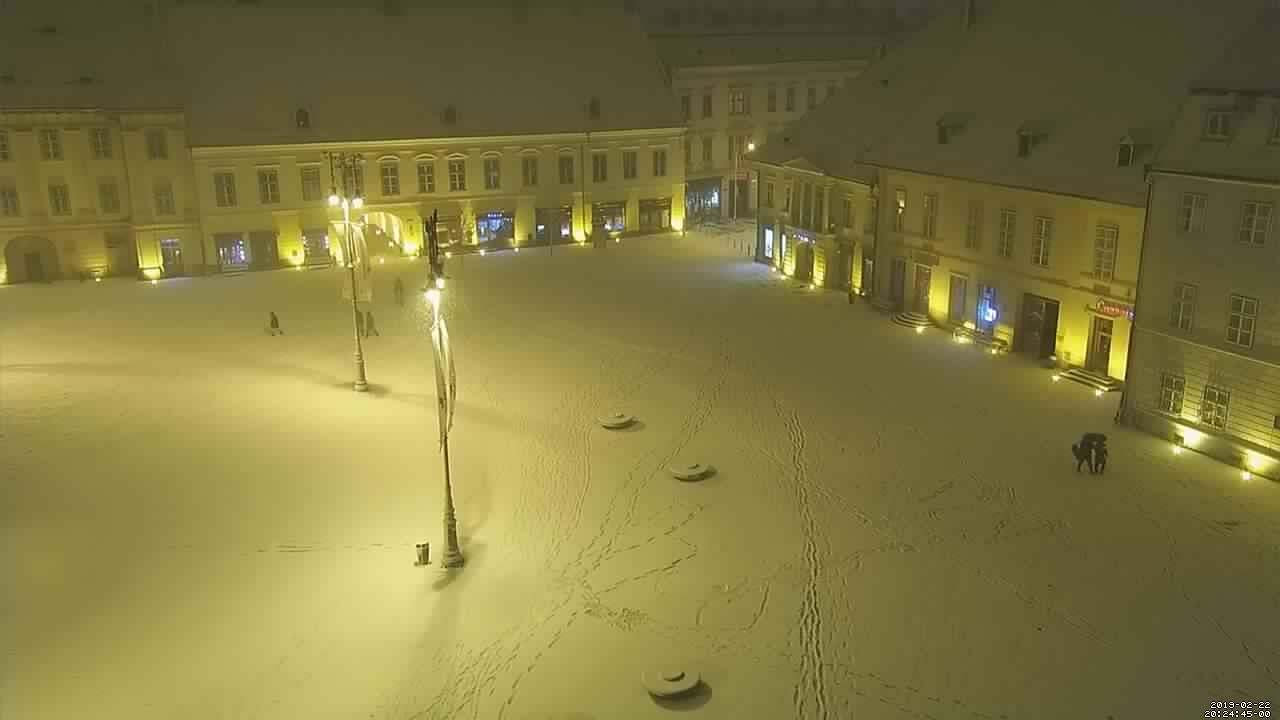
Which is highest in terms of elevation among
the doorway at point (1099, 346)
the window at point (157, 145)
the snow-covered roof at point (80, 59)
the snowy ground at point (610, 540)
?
the snow-covered roof at point (80, 59)

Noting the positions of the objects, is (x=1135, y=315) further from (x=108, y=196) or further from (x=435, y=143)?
(x=108, y=196)

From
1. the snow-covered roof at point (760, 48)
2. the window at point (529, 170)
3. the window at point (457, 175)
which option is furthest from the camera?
the snow-covered roof at point (760, 48)

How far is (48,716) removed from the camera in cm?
1903

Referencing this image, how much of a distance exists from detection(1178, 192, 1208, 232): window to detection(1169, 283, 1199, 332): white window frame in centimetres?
174

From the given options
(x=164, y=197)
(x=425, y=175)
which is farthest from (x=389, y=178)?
(x=164, y=197)

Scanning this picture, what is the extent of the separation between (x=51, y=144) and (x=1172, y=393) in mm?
54683

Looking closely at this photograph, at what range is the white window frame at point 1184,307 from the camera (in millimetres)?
31031

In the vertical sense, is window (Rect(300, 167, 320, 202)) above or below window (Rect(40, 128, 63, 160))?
below

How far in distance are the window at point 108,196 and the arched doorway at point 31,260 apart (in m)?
3.45

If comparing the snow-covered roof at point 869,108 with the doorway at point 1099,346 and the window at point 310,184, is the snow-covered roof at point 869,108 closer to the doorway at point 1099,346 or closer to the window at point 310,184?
the doorway at point 1099,346

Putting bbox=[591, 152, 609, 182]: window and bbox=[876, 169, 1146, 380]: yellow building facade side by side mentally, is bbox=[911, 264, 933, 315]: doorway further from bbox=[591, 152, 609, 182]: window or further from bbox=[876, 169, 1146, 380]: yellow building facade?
bbox=[591, 152, 609, 182]: window

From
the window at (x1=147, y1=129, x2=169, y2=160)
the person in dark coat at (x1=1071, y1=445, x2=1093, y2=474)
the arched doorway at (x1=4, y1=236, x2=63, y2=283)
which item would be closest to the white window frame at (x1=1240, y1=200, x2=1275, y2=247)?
the person in dark coat at (x1=1071, y1=445, x2=1093, y2=474)

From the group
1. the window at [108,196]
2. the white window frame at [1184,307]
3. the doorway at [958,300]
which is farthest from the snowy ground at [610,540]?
the window at [108,196]

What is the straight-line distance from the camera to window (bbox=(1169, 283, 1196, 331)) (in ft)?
102
